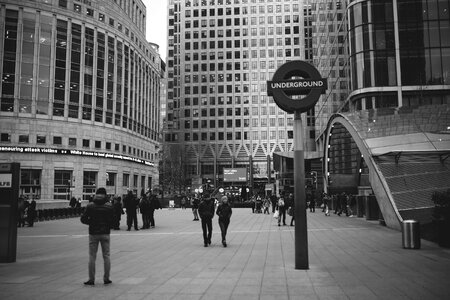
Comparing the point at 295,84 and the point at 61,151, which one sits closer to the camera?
the point at 295,84

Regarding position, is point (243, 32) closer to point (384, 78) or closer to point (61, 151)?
point (61, 151)

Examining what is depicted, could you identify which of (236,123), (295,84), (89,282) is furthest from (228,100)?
(89,282)

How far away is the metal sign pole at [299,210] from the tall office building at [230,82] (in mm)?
92608

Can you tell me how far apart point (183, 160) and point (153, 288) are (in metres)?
89.7

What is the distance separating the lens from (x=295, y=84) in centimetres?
1002

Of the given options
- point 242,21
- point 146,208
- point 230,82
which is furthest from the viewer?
point 242,21

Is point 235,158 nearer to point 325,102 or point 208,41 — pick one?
point 208,41

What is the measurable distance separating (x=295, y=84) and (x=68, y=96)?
194ft

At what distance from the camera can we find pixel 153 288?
292 inches

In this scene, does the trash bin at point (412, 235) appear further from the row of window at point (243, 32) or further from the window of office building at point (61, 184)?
the row of window at point (243, 32)

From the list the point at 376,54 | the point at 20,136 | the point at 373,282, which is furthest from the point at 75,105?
the point at 373,282

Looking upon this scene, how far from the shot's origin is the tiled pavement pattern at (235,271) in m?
6.98

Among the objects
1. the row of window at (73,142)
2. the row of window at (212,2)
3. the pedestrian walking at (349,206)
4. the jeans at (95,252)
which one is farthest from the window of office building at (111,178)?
the row of window at (212,2)

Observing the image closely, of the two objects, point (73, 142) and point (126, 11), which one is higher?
point (126, 11)
